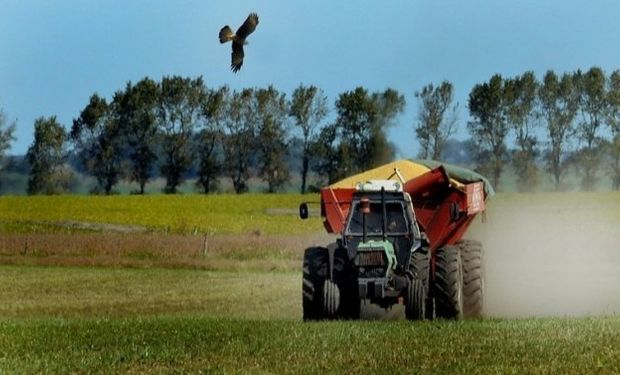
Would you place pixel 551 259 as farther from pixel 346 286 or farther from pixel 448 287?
pixel 346 286

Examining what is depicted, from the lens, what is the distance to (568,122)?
23.8m

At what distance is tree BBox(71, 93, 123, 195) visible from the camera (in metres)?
26.6

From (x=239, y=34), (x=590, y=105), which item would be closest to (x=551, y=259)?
(x=590, y=105)

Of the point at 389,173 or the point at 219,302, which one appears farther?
the point at 219,302

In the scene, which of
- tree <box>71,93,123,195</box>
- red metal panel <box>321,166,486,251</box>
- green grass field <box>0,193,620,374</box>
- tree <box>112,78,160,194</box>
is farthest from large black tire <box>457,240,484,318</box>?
tree <box>71,93,123,195</box>

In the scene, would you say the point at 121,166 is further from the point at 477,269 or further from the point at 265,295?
the point at 477,269

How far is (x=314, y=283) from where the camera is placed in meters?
19.2

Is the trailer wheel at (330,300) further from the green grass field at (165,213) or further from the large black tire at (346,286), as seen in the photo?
the green grass field at (165,213)

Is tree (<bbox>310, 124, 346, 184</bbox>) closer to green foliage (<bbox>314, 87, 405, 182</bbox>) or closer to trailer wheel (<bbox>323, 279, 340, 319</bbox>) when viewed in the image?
green foliage (<bbox>314, 87, 405, 182</bbox>)

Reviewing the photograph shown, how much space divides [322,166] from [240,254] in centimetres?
1929

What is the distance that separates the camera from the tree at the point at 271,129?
20641 mm

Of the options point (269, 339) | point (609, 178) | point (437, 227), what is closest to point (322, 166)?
point (437, 227)

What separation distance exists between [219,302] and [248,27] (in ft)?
64.7

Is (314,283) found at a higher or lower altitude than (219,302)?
higher
